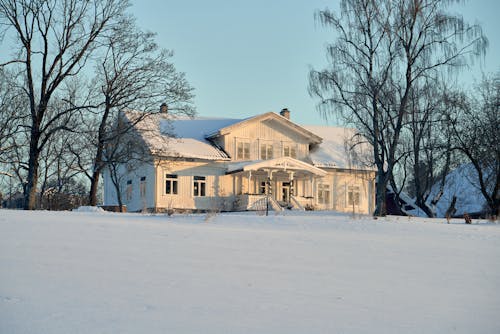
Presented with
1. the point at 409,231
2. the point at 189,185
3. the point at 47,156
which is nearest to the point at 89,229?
the point at 409,231

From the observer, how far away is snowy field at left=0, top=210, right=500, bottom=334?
620 cm

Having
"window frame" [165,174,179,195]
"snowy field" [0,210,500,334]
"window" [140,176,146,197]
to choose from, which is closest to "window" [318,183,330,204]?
"window frame" [165,174,179,195]

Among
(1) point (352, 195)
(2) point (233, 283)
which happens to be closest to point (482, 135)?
(1) point (352, 195)

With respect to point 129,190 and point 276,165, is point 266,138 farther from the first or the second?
point 129,190

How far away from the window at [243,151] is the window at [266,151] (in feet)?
3.21

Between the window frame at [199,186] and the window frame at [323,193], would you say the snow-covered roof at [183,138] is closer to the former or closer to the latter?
the window frame at [199,186]

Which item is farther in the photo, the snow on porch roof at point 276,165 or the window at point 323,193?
the window at point 323,193

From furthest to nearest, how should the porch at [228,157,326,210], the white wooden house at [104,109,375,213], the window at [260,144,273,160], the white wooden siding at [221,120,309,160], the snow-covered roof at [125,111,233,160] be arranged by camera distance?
the window at [260,144,273,160] < the white wooden siding at [221,120,309,160] < the porch at [228,157,326,210] < the white wooden house at [104,109,375,213] < the snow-covered roof at [125,111,233,160]

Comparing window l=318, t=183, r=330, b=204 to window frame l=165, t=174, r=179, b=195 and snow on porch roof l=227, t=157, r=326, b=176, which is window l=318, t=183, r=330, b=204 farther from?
window frame l=165, t=174, r=179, b=195

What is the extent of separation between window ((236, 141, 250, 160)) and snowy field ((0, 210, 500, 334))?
24.7 metres

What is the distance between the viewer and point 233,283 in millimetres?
7711

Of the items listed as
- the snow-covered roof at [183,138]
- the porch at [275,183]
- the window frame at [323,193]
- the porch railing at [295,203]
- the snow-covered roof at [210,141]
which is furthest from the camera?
the window frame at [323,193]

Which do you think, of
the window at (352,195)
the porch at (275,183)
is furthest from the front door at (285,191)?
the window at (352,195)

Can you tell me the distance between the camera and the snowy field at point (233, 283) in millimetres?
6203
